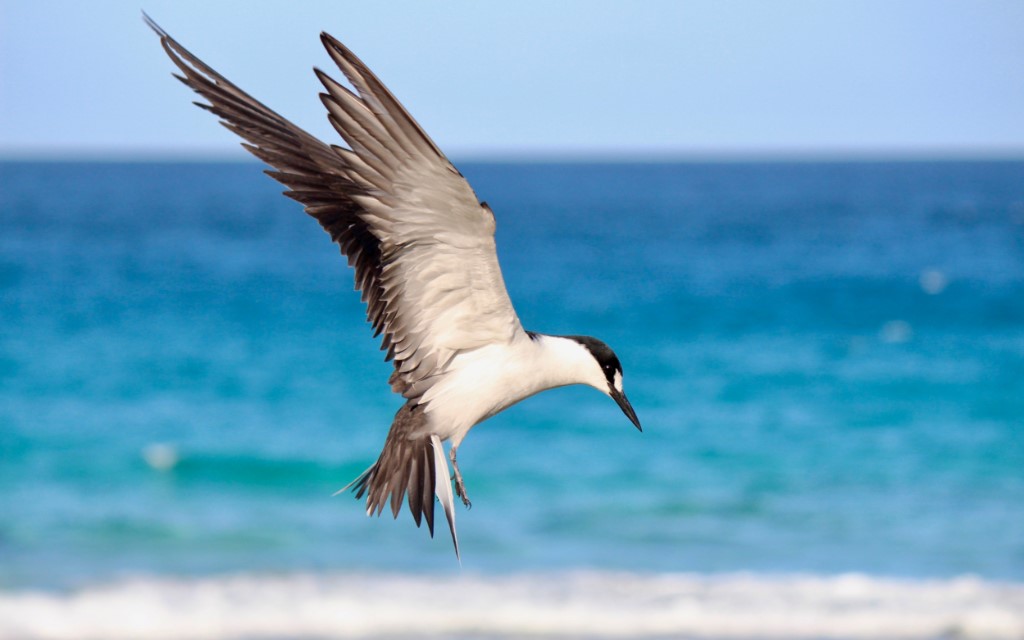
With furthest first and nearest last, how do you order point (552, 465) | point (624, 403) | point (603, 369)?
point (552, 465) → point (624, 403) → point (603, 369)

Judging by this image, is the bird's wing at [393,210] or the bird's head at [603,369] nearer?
the bird's wing at [393,210]

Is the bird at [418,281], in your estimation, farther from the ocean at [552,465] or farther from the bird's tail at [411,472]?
the ocean at [552,465]

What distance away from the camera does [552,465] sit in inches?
643

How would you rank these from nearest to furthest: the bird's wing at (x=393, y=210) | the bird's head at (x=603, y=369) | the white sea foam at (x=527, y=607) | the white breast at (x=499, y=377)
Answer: the bird's wing at (x=393, y=210), the white breast at (x=499, y=377), the bird's head at (x=603, y=369), the white sea foam at (x=527, y=607)

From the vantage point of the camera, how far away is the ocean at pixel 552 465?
11.4m

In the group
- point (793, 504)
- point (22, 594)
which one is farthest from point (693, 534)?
point (22, 594)

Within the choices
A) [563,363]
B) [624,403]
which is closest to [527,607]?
[624,403]

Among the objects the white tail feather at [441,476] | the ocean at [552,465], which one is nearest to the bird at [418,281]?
the white tail feather at [441,476]

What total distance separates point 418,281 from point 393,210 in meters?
0.26

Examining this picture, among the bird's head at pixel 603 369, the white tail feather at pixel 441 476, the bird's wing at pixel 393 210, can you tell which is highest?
the bird's wing at pixel 393 210

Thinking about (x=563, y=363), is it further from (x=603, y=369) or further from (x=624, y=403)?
(x=624, y=403)

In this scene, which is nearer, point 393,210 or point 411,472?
point 393,210

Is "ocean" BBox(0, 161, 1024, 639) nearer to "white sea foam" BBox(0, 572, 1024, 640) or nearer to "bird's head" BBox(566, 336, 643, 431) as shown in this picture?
"white sea foam" BBox(0, 572, 1024, 640)

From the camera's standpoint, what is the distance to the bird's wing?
3506 mm
